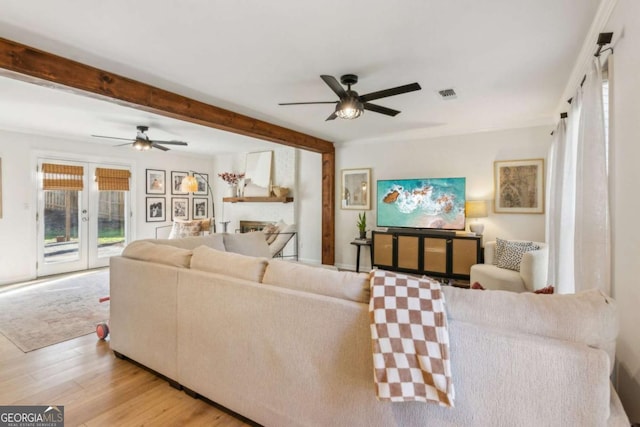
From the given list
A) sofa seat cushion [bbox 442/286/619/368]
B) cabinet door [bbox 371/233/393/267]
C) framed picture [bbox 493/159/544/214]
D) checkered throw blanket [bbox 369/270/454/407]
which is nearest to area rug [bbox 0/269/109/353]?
checkered throw blanket [bbox 369/270/454/407]

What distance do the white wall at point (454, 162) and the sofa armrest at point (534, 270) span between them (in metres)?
1.22

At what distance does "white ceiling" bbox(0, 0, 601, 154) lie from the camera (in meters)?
1.94

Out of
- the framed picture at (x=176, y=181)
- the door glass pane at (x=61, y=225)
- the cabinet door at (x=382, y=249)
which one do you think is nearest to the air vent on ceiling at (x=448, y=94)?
the cabinet door at (x=382, y=249)

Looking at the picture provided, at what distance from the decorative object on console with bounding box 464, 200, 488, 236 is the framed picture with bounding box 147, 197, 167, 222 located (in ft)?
19.5

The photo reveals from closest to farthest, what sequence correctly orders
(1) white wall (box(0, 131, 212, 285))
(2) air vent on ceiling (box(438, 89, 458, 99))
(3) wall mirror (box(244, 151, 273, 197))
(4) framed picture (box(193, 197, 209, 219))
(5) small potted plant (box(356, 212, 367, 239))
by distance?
(2) air vent on ceiling (box(438, 89, 458, 99)), (1) white wall (box(0, 131, 212, 285)), (5) small potted plant (box(356, 212, 367, 239)), (3) wall mirror (box(244, 151, 273, 197)), (4) framed picture (box(193, 197, 209, 219))

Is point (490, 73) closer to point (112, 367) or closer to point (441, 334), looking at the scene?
point (441, 334)

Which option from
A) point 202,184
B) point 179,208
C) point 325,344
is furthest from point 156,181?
point 325,344

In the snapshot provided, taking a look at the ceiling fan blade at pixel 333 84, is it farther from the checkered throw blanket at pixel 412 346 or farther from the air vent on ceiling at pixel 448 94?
the checkered throw blanket at pixel 412 346

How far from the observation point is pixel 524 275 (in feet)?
11.0

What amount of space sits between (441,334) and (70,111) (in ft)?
15.7

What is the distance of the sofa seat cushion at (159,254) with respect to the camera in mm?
2121

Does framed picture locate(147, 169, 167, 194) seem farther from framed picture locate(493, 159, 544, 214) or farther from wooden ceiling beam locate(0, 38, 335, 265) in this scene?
A: framed picture locate(493, 159, 544, 214)

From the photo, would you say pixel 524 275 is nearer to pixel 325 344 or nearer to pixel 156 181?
pixel 325 344

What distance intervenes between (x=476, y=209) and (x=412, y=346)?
12.7 ft
